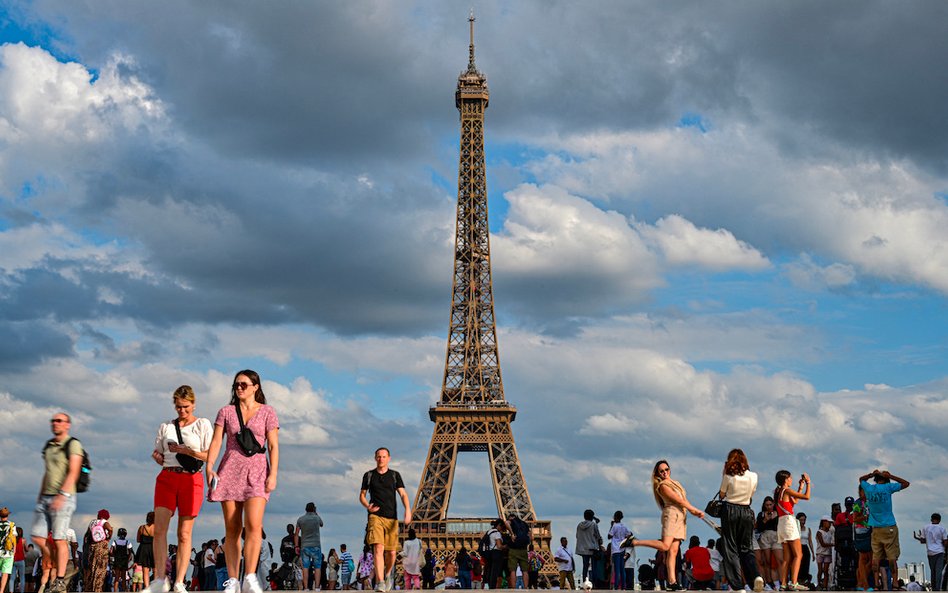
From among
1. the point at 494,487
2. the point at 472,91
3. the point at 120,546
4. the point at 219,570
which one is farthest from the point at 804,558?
the point at 472,91

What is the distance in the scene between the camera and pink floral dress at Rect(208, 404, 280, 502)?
37.7 feet

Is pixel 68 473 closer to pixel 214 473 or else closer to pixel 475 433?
pixel 214 473

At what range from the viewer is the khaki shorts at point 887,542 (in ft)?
55.7

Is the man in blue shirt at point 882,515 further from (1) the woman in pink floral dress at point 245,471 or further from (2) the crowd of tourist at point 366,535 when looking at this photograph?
(1) the woman in pink floral dress at point 245,471

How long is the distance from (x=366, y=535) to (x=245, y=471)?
3.42 metres

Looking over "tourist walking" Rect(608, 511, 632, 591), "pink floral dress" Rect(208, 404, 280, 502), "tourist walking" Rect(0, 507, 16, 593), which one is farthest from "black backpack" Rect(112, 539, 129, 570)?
"pink floral dress" Rect(208, 404, 280, 502)

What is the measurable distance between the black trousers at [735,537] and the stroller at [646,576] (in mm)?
9627

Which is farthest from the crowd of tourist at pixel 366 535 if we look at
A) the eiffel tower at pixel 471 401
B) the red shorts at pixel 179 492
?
the eiffel tower at pixel 471 401

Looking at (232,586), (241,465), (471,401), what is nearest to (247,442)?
(241,465)

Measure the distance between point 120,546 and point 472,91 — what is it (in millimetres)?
59324

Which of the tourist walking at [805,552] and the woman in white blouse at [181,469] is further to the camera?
the tourist walking at [805,552]

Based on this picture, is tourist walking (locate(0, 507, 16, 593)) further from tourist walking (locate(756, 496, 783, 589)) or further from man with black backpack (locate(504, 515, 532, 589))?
tourist walking (locate(756, 496, 783, 589))

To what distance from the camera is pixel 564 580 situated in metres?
25.7

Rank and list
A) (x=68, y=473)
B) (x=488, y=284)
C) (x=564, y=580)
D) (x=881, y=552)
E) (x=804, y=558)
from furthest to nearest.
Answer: (x=488, y=284) < (x=564, y=580) < (x=804, y=558) < (x=881, y=552) < (x=68, y=473)
